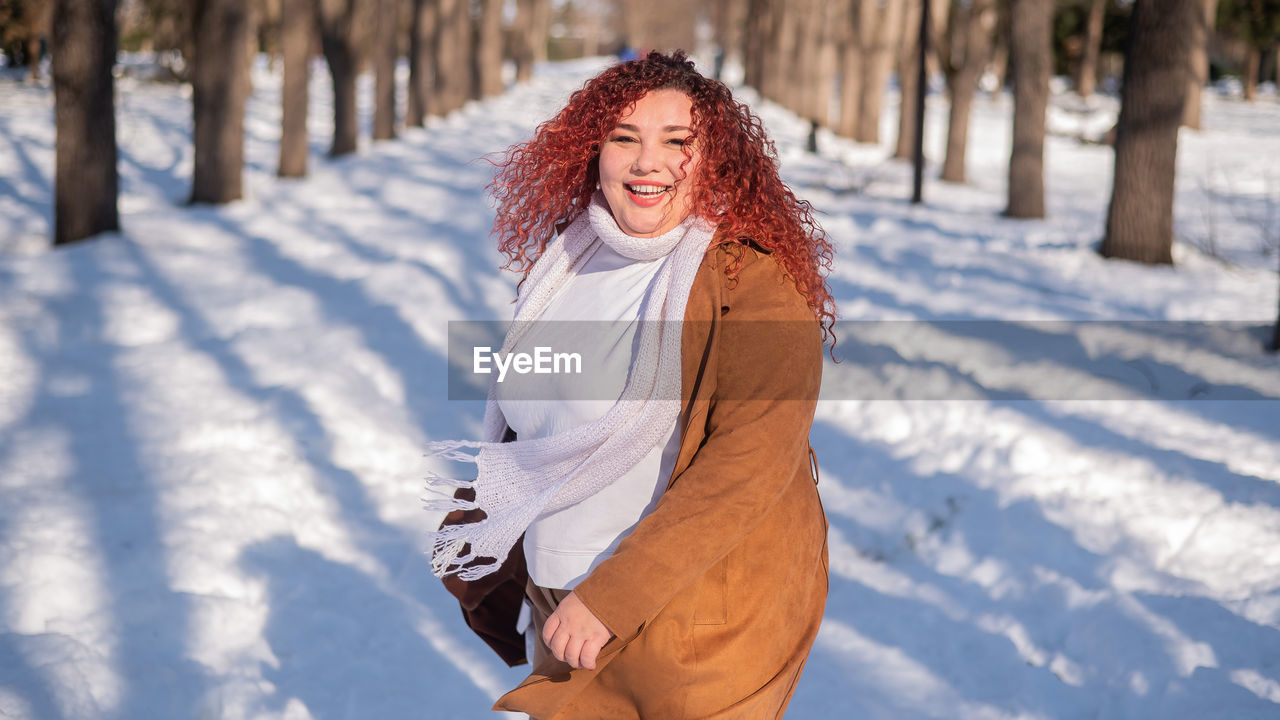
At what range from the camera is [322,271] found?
9.16 m

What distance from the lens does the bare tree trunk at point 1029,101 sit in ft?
Answer: 38.7

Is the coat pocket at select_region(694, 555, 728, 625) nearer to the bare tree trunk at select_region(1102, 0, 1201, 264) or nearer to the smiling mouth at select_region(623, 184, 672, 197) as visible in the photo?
the smiling mouth at select_region(623, 184, 672, 197)

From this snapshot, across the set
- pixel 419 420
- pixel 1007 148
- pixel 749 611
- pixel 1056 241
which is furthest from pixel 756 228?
pixel 1007 148

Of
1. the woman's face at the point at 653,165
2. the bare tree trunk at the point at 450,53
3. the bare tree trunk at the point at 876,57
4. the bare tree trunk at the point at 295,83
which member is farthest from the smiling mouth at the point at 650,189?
the bare tree trunk at the point at 450,53

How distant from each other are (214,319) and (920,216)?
8224 mm

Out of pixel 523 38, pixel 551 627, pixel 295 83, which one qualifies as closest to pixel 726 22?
pixel 523 38

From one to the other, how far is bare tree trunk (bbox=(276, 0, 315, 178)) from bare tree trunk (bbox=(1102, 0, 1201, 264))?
34.2 ft

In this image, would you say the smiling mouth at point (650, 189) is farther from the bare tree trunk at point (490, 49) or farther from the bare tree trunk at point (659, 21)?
the bare tree trunk at point (659, 21)

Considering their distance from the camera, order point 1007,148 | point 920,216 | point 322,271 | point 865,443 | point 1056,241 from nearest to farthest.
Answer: point 865,443
point 322,271
point 1056,241
point 920,216
point 1007,148

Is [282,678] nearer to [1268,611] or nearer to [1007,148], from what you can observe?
[1268,611]

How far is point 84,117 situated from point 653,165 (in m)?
8.87

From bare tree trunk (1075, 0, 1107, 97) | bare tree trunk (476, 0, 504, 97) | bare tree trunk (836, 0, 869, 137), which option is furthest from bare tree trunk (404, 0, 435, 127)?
bare tree trunk (1075, 0, 1107, 97)

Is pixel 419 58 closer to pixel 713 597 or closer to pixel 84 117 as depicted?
pixel 84 117

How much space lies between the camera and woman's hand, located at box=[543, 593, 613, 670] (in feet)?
5.61
